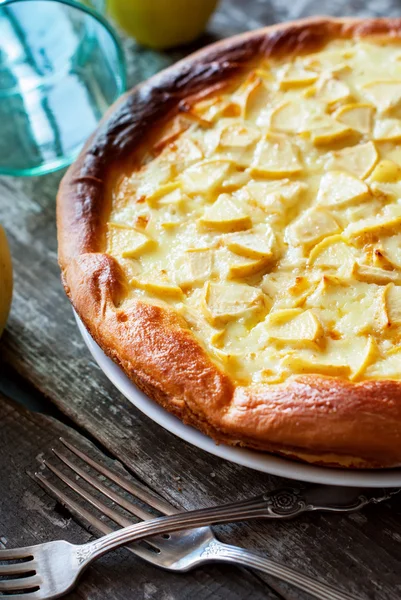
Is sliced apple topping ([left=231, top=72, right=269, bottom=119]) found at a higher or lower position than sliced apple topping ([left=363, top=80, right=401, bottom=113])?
higher

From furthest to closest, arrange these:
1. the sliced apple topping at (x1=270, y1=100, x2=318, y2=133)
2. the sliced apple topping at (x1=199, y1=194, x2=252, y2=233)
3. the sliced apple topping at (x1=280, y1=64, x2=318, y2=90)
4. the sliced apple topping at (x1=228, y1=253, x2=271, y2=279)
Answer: the sliced apple topping at (x1=280, y1=64, x2=318, y2=90) < the sliced apple topping at (x1=270, y1=100, x2=318, y2=133) < the sliced apple topping at (x1=199, y1=194, x2=252, y2=233) < the sliced apple topping at (x1=228, y1=253, x2=271, y2=279)

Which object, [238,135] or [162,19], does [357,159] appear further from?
[162,19]

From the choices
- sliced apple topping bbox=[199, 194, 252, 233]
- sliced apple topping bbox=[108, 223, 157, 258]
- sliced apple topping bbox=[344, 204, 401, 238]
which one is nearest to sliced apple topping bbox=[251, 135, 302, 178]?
sliced apple topping bbox=[199, 194, 252, 233]

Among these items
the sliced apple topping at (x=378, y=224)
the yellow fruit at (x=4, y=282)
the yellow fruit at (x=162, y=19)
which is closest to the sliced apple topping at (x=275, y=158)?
the sliced apple topping at (x=378, y=224)

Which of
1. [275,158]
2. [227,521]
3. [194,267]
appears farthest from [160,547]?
[275,158]

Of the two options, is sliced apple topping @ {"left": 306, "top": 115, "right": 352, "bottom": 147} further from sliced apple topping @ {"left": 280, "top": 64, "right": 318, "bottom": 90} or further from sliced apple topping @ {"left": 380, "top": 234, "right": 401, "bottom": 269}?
sliced apple topping @ {"left": 380, "top": 234, "right": 401, "bottom": 269}

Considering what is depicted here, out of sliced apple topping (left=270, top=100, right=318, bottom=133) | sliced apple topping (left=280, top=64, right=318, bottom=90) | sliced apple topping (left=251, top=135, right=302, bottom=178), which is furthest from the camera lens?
sliced apple topping (left=280, top=64, right=318, bottom=90)
